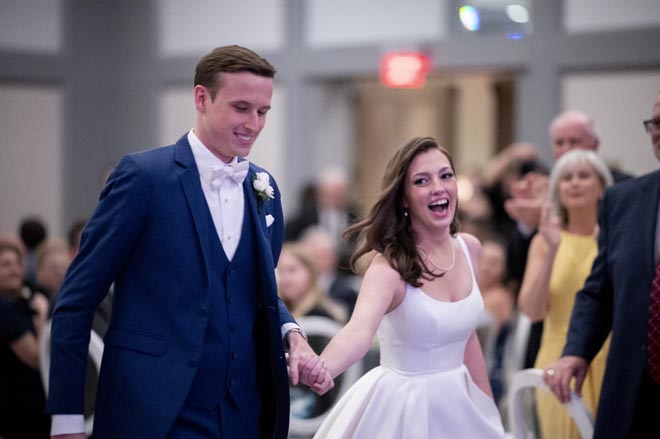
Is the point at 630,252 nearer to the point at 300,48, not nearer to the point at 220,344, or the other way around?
the point at 220,344

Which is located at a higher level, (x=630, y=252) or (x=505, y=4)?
(x=505, y=4)

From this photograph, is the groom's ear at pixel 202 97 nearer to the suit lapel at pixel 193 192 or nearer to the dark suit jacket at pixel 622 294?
the suit lapel at pixel 193 192

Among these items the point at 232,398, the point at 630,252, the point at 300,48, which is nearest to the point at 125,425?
the point at 232,398

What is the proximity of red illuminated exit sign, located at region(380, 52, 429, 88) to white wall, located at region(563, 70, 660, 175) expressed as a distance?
5.45ft

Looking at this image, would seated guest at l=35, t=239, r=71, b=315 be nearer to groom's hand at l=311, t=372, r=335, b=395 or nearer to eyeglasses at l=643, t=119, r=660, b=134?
groom's hand at l=311, t=372, r=335, b=395

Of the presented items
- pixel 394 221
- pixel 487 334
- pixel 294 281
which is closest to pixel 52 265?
pixel 294 281

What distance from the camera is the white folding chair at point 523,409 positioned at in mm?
3529

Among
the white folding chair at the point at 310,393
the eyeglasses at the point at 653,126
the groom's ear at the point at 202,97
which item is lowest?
the white folding chair at the point at 310,393

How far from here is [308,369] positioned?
9.52 ft

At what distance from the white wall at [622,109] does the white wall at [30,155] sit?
19.5 feet

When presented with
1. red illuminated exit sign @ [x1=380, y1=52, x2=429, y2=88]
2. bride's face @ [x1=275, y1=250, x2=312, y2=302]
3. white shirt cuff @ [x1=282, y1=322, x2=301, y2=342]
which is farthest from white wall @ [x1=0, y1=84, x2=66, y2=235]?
white shirt cuff @ [x1=282, y1=322, x2=301, y2=342]

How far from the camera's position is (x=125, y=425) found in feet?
8.91

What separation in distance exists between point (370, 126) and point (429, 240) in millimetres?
12106

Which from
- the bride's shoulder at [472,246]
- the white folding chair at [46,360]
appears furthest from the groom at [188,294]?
the white folding chair at [46,360]
